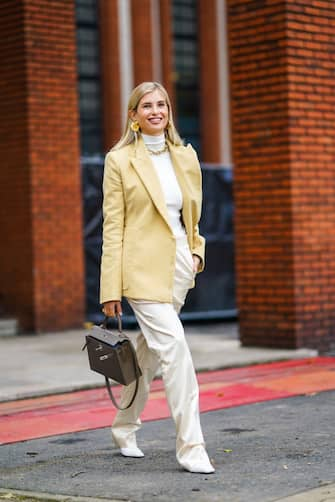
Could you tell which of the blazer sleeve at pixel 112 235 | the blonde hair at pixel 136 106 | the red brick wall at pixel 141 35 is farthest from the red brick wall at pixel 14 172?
the red brick wall at pixel 141 35

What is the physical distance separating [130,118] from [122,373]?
54.2 inches

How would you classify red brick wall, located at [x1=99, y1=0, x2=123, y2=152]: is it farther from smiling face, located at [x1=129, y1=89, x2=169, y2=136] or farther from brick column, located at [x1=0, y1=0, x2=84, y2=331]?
smiling face, located at [x1=129, y1=89, x2=169, y2=136]

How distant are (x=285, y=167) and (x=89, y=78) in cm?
1342

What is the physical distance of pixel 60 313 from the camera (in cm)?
1387

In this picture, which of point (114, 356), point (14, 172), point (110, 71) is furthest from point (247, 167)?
point (110, 71)

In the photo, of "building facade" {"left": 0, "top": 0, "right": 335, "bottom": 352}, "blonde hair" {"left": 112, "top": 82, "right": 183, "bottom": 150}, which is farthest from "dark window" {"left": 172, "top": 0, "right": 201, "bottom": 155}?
"blonde hair" {"left": 112, "top": 82, "right": 183, "bottom": 150}

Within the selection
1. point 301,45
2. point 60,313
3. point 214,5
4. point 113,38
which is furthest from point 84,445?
point 214,5

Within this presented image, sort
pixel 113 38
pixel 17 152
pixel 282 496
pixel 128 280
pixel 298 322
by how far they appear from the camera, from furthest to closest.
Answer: pixel 113 38 → pixel 17 152 → pixel 298 322 → pixel 128 280 → pixel 282 496

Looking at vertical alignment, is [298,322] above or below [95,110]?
below

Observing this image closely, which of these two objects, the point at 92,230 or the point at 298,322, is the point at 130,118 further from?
the point at 92,230

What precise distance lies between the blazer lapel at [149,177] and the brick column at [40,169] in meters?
Answer: 7.65

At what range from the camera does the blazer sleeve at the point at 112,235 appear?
6.01 m

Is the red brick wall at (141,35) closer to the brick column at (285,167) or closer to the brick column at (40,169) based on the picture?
the brick column at (40,169)

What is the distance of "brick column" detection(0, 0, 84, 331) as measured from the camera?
13.6 m
